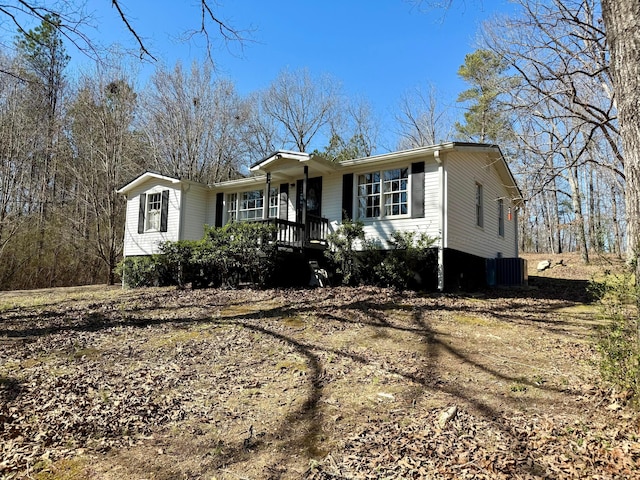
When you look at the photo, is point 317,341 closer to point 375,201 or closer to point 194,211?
point 375,201

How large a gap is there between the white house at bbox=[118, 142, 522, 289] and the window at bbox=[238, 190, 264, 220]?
0.12 feet

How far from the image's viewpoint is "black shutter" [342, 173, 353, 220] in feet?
39.2

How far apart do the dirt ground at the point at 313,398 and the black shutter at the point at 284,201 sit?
613 cm

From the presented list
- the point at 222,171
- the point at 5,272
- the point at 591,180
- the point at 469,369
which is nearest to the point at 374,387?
the point at 469,369

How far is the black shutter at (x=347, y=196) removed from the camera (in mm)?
11952

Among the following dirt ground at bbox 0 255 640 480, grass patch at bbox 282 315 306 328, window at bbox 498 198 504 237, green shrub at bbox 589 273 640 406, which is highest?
window at bbox 498 198 504 237

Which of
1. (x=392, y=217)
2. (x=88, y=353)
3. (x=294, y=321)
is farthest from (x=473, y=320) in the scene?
(x=88, y=353)

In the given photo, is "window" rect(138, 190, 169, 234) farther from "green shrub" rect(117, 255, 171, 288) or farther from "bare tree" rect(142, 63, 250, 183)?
"bare tree" rect(142, 63, 250, 183)

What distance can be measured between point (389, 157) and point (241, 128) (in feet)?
53.3

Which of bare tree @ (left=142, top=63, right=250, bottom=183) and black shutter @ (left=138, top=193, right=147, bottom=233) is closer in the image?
black shutter @ (left=138, top=193, right=147, bottom=233)

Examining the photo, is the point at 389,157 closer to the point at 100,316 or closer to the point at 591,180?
the point at 100,316

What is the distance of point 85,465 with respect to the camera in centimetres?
307

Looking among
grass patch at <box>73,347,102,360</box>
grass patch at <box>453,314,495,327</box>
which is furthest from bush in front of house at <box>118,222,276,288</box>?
grass patch at <box>73,347,102,360</box>

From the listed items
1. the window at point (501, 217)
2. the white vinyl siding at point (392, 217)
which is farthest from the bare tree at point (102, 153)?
the window at point (501, 217)
